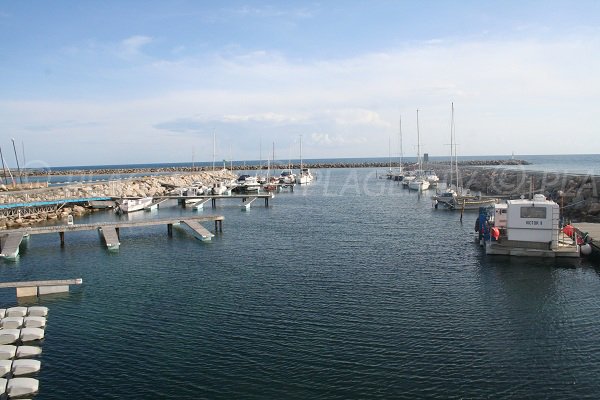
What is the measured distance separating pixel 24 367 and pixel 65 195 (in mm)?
52663

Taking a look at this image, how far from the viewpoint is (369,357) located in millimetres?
18203

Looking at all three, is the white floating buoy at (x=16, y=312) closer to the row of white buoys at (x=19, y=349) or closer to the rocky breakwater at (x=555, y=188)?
the row of white buoys at (x=19, y=349)

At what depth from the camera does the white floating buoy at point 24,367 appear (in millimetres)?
17295

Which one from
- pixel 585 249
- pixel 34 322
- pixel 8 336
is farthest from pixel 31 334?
pixel 585 249

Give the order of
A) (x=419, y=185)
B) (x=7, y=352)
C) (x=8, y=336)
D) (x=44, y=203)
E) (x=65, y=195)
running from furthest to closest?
1. (x=419, y=185)
2. (x=65, y=195)
3. (x=44, y=203)
4. (x=8, y=336)
5. (x=7, y=352)

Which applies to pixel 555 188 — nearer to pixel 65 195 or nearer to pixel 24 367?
pixel 24 367

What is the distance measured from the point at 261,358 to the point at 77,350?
7241mm

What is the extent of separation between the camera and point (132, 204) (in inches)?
2463

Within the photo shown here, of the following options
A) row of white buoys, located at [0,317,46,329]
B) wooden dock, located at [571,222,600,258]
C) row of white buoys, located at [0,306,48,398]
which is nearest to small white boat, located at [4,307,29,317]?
row of white buoys, located at [0,306,48,398]

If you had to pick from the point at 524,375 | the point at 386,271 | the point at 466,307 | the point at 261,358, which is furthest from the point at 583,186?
the point at 261,358

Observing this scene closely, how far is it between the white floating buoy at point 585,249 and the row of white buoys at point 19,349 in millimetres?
31223

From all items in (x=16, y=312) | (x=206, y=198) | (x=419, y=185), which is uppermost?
(x=419, y=185)

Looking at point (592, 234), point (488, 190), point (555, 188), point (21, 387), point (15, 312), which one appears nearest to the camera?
point (21, 387)

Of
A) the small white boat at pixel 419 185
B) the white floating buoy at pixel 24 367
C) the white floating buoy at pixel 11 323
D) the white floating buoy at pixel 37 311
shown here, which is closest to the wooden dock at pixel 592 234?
the white floating buoy at pixel 24 367
